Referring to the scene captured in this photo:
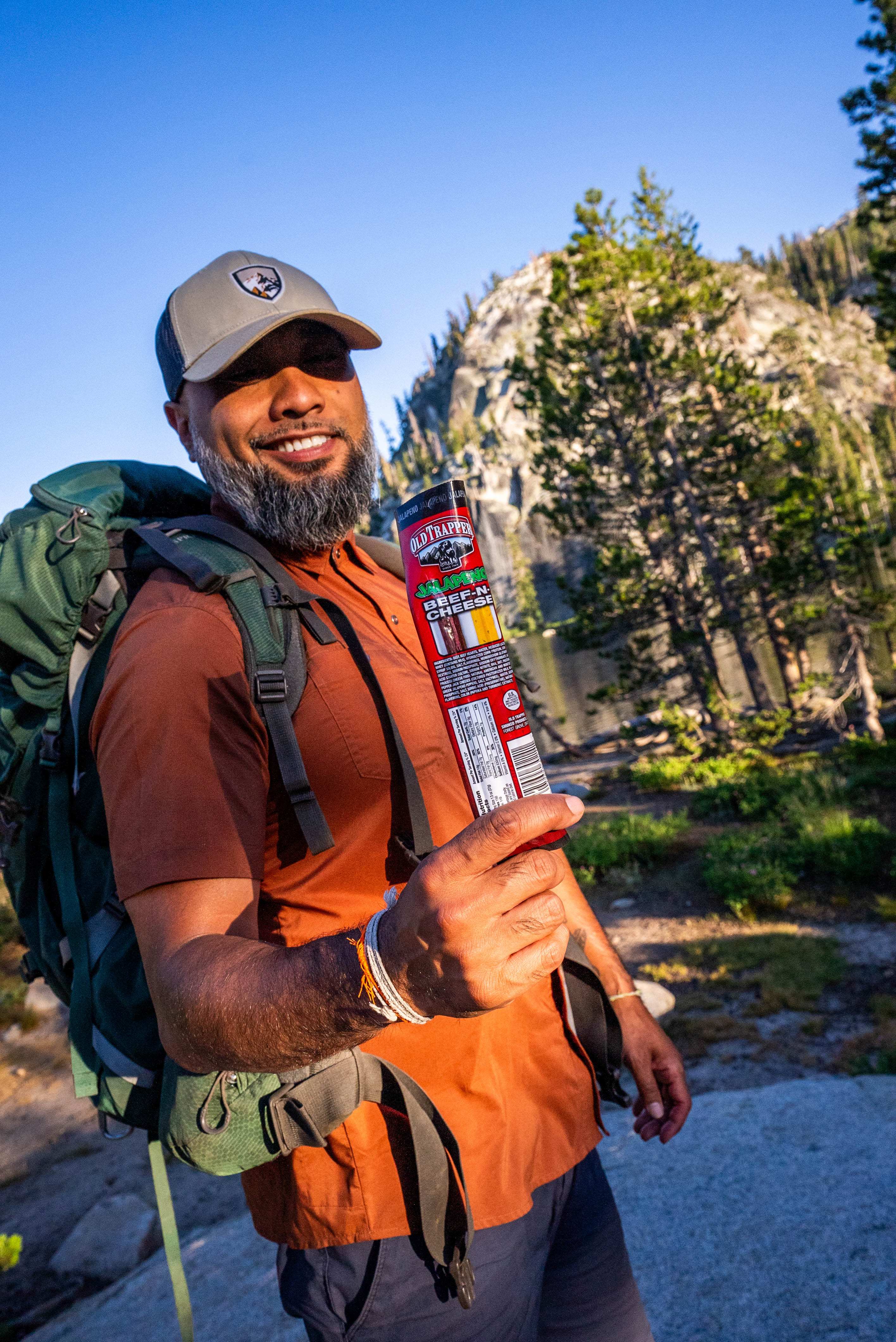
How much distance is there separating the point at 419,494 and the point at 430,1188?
48.6 inches

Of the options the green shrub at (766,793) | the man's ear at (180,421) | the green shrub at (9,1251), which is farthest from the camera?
the green shrub at (766,793)

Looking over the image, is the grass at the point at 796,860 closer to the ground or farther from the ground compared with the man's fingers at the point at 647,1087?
closer to the ground

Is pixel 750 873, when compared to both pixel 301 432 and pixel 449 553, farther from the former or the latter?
pixel 449 553

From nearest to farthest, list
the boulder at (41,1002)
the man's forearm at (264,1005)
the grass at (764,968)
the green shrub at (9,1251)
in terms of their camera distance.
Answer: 1. the man's forearm at (264,1005)
2. the green shrub at (9,1251)
3. the grass at (764,968)
4. the boulder at (41,1002)

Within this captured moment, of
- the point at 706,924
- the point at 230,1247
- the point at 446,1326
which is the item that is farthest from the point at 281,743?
the point at 706,924

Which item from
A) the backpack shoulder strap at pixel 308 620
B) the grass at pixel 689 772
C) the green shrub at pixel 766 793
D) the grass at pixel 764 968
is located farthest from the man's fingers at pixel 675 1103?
the grass at pixel 689 772

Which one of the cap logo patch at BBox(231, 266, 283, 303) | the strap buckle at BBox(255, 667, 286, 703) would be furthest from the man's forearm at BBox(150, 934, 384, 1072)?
the cap logo patch at BBox(231, 266, 283, 303)

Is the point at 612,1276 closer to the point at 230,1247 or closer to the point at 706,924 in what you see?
the point at 230,1247

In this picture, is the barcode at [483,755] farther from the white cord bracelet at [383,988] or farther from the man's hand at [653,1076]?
the man's hand at [653,1076]

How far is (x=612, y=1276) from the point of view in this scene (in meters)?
1.88

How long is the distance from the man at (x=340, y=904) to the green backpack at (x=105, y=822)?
0.06 metres

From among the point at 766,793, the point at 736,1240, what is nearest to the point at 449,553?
the point at 736,1240

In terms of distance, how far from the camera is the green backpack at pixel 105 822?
135 cm

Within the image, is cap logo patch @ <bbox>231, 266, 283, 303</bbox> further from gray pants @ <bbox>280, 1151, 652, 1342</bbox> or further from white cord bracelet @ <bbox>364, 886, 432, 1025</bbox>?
gray pants @ <bbox>280, 1151, 652, 1342</bbox>
